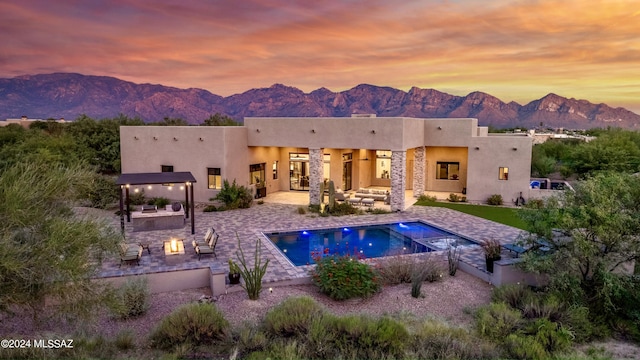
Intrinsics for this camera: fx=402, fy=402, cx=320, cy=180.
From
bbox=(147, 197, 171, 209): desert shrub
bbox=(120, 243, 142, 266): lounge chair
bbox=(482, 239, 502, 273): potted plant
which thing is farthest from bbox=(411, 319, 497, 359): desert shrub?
bbox=(147, 197, 171, 209): desert shrub

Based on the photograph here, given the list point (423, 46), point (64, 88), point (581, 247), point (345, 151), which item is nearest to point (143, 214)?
point (345, 151)

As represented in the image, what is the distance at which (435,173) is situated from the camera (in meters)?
27.4

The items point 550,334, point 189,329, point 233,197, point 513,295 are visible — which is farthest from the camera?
point 233,197

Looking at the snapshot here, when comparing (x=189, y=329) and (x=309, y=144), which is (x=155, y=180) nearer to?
(x=309, y=144)

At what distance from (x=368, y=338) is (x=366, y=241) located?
30.1ft

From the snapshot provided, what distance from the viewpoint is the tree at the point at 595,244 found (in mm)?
9477

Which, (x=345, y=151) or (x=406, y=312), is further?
(x=345, y=151)

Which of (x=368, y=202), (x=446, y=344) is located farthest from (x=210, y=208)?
(x=446, y=344)

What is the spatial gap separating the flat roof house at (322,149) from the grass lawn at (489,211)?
153cm

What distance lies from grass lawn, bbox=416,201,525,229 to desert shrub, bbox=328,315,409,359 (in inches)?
508

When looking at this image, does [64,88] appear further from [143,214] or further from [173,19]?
[143,214]

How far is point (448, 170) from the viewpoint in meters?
27.1

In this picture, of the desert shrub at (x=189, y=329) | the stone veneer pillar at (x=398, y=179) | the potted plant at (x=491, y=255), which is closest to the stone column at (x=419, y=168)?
the stone veneer pillar at (x=398, y=179)

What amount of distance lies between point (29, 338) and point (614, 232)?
12502 mm
